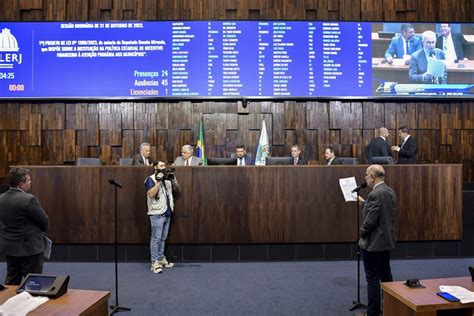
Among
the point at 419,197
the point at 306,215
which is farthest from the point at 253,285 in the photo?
the point at 419,197

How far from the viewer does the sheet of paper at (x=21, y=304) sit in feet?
6.66

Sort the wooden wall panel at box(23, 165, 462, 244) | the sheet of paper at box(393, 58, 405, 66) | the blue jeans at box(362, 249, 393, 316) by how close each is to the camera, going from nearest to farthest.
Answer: the blue jeans at box(362, 249, 393, 316), the wooden wall panel at box(23, 165, 462, 244), the sheet of paper at box(393, 58, 405, 66)

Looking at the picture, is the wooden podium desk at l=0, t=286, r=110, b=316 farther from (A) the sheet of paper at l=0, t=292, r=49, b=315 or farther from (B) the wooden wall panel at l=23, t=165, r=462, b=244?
(B) the wooden wall panel at l=23, t=165, r=462, b=244

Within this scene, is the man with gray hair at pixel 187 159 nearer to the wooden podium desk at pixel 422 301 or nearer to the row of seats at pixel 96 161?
the row of seats at pixel 96 161

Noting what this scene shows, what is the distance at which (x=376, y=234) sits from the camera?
3.25 meters

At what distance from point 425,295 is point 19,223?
289cm

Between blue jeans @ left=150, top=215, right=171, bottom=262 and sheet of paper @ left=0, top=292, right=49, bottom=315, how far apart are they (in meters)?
2.55

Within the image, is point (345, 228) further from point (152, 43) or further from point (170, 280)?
point (152, 43)

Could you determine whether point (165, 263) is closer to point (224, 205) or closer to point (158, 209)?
point (158, 209)

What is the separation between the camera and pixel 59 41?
716cm

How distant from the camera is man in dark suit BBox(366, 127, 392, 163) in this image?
6863 millimetres

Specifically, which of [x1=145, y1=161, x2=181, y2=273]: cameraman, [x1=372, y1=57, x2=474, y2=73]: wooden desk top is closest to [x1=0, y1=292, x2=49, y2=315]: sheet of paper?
[x1=145, y1=161, x2=181, y2=273]: cameraman

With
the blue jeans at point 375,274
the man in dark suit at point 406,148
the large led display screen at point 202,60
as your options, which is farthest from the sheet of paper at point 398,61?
the blue jeans at point 375,274

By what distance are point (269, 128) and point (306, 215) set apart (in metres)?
2.60
